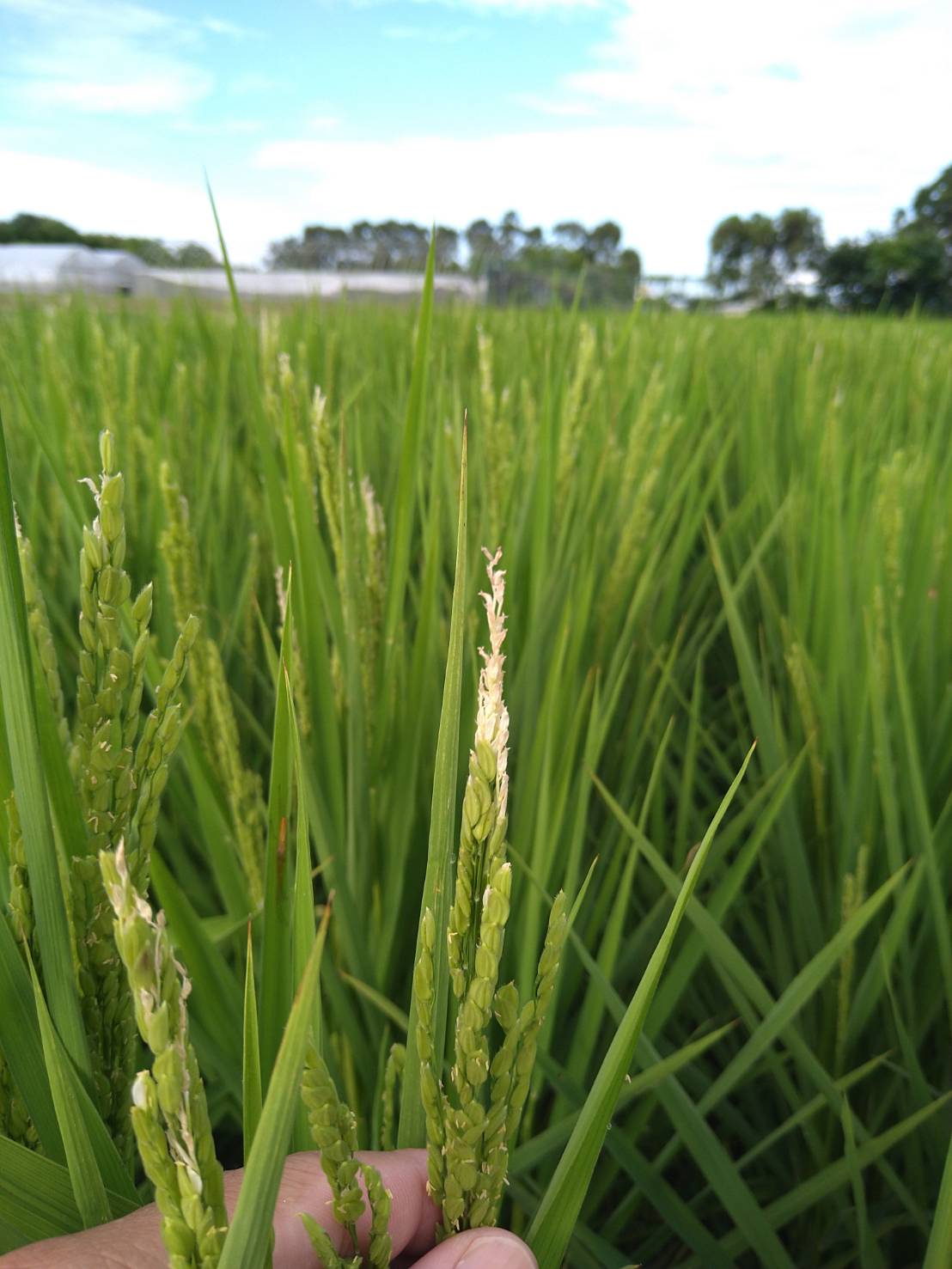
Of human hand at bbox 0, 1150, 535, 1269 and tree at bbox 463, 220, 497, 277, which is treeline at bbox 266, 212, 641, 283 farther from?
human hand at bbox 0, 1150, 535, 1269

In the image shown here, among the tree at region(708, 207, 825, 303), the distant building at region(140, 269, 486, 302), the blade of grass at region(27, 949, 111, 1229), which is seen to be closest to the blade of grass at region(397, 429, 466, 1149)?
the blade of grass at region(27, 949, 111, 1229)

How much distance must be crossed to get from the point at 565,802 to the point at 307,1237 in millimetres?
372

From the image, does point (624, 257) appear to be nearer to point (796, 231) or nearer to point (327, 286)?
point (327, 286)

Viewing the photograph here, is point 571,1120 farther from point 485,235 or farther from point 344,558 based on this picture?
point 485,235

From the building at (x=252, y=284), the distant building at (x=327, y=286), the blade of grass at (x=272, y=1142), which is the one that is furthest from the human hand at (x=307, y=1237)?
the distant building at (x=327, y=286)

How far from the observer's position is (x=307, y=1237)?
15.0 inches

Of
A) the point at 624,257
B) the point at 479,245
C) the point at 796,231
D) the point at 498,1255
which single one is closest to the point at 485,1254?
the point at 498,1255

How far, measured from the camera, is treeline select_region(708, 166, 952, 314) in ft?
33.0

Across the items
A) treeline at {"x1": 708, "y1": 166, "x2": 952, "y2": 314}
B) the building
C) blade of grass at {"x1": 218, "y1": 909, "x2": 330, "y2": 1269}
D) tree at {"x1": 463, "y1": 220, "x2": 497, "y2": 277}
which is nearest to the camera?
blade of grass at {"x1": 218, "y1": 909, "x2": 330, "y2": 1269}

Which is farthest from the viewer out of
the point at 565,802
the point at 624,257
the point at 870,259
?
the point at 870,259

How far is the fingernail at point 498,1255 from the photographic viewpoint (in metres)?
0.32

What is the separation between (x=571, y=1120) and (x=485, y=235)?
2.96 m

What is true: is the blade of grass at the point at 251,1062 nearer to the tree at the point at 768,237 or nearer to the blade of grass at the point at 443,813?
the blade of grass at the point at 443,813

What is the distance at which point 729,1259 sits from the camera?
1.90 feet
